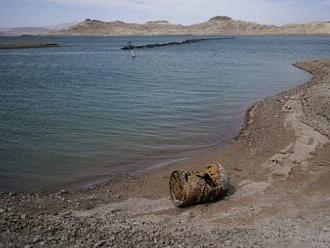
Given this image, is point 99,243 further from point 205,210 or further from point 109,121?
point 109,121

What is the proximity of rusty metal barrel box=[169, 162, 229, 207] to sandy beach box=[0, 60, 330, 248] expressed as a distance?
0.64 feet

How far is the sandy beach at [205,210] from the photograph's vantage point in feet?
28.9

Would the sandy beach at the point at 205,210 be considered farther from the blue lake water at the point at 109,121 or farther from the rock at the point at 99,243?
the blue lake water at the point at 109,121

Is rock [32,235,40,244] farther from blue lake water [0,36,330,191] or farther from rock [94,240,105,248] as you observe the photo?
blue lake water [0,36,330,191]

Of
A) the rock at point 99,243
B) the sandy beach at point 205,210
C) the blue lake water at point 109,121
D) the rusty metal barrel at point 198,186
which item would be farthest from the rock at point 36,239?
the blue lake water at point 109,121

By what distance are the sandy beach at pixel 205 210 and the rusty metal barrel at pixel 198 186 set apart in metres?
0.20

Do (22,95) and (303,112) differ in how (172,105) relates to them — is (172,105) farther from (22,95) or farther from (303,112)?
(22,95)

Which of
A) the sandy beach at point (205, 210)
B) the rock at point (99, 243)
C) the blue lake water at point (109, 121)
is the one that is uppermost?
the rock at point (99, 243)

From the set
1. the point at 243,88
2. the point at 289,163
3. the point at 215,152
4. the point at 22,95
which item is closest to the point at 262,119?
the point at 215,152

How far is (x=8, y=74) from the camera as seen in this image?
44.0 metres

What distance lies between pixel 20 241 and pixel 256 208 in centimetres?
524

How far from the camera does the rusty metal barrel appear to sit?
35.1 ft

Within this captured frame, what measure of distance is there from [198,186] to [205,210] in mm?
623

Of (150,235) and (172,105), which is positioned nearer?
(150,235)
